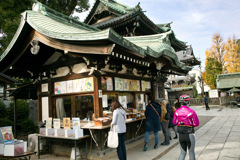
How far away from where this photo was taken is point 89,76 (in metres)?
6.34

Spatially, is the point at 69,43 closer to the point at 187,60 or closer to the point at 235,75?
the point at 187,60

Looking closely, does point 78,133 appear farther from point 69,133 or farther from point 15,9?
point 15,9

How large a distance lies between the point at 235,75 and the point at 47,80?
3060cm

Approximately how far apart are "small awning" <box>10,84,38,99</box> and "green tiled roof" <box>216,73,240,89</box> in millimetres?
27906

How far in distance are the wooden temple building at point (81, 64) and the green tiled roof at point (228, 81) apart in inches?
879

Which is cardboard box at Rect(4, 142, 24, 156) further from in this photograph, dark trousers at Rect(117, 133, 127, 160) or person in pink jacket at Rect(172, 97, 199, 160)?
person in pink jacket at Rect(172, 97, 199, 160)

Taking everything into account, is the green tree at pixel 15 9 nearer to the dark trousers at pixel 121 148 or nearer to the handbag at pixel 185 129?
the dark trousers at pixel 121 148

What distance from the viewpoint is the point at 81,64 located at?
6.58 meters

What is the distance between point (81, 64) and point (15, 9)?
1007cm

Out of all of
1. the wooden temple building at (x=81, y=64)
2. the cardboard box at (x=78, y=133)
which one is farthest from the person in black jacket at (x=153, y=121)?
the cardboard box at (x=78, y=133)

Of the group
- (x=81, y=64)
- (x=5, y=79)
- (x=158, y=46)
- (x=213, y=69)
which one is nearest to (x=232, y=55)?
(x=213, y=69)

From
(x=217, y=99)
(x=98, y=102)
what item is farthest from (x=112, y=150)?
(x=217, y=99)

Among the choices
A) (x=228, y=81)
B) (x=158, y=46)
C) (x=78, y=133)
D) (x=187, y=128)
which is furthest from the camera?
(x=228, y=81)

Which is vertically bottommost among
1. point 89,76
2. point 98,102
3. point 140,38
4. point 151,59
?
point 98,102
